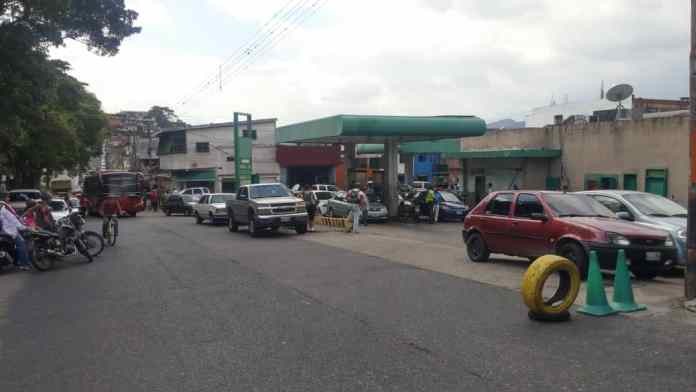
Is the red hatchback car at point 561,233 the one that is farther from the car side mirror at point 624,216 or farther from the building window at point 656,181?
the building window at point 656,181

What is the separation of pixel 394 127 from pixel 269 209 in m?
7.86

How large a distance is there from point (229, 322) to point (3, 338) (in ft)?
8.71

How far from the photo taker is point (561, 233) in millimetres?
11297

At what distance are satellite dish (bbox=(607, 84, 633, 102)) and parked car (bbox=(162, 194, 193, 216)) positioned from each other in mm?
25543

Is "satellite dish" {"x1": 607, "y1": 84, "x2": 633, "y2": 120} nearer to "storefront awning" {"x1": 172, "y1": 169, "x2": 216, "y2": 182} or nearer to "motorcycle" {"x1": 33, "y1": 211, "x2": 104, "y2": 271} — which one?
"motorcycle" {"x1": 33, "y1": 211, "x2": 104, "y2": 271}

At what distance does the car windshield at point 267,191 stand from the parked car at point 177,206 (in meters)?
19.6

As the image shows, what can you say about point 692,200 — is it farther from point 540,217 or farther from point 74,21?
point 74,21

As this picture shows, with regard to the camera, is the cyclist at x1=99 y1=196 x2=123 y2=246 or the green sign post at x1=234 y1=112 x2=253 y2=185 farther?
the green sign post at x1=234 y1=112 x2=253 y2=185

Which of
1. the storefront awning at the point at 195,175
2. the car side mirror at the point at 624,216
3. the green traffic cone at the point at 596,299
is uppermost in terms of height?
the storefront awning at the point at 195,175

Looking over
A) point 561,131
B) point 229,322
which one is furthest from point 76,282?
point 561,131

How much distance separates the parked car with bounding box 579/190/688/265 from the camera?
1217 centimetres

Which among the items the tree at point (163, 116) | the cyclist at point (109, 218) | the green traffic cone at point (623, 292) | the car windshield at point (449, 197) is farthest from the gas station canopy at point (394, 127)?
the tree at point (163, 116)

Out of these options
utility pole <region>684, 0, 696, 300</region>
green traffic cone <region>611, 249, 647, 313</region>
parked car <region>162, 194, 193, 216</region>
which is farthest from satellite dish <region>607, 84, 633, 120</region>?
parked car <region>162, 194, 193, 216</region>

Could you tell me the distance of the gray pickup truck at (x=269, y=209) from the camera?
21.4 meters
